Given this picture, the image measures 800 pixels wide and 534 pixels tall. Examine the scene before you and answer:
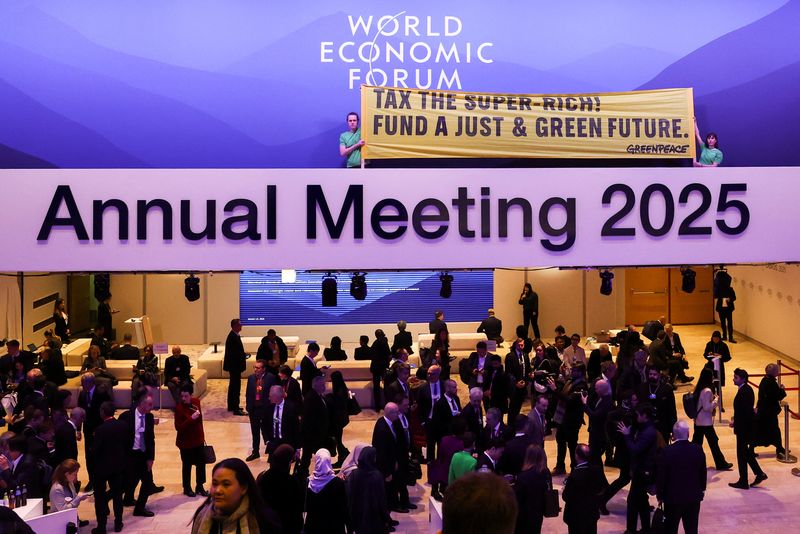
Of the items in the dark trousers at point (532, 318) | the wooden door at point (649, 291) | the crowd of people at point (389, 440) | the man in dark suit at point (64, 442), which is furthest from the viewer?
the wooden door at point (649, 291)

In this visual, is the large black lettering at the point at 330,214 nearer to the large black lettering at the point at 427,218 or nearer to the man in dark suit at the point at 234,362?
the large black lettering at the point at 427,218

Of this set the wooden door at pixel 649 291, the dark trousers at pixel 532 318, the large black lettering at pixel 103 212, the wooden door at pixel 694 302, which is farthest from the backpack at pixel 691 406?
the wooden door at pixel 694 302

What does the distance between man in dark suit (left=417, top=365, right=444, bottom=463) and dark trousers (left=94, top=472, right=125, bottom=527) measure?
11.1ft

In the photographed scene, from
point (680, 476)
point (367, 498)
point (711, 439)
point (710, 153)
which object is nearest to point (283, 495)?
point (367, 498)

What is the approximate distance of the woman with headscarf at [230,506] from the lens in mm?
4141

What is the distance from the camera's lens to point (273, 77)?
1338 cm

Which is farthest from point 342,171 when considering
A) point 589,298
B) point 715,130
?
point 589,298

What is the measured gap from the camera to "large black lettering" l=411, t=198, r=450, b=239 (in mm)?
10227

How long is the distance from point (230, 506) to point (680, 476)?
4663mm

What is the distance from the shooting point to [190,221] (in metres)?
10.1

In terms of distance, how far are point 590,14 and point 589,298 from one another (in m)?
7.67

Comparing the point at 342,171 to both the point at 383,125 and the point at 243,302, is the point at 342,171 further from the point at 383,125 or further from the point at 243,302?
the point at 243,302

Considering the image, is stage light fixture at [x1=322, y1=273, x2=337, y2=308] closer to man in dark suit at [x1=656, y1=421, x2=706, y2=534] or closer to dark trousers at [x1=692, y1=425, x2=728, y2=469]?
dark trousers at [x1=692, y1=425, x2=728, y2=469]

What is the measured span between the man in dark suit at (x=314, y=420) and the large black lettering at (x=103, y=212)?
2882 millimetres
